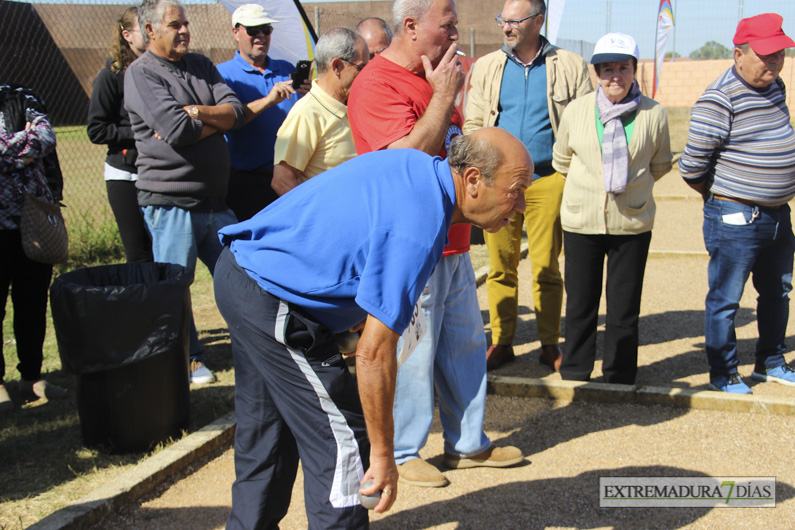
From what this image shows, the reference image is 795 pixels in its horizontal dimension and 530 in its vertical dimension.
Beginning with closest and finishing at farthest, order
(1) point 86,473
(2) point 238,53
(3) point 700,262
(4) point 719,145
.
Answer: (1) point 86,473 → (4) point 719,145 → (2) point 238,53 → (3) point 700,262

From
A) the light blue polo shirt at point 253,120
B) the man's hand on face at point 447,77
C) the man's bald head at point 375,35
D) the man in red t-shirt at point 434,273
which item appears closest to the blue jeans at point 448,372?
the man in red t-shirt at point 434,273

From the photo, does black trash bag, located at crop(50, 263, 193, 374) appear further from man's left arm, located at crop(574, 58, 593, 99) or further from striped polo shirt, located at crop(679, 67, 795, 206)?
striped polo shirt, located at crop(679, 67, 795, 206)

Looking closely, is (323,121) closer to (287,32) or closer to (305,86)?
(305,86)

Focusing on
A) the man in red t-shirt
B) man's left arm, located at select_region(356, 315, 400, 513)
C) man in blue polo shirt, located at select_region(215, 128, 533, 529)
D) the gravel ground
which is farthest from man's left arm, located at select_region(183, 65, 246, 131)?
man's left arm, located at select_region(356, 315, 400, 513)

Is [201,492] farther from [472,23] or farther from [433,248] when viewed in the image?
[472,23]

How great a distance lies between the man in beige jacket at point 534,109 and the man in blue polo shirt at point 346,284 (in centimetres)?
246

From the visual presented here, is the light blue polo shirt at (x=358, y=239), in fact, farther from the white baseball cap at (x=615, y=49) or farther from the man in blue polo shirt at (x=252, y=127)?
the man in blue polo shirt at (x=252, y=127)

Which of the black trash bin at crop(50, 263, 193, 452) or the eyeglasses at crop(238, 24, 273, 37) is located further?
the eyeglasses at crop(238, 24, 273, 37)

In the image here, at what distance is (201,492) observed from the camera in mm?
3658

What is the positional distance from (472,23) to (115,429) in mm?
25572

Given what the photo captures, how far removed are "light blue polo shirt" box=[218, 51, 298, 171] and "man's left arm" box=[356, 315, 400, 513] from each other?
3370 millimetres

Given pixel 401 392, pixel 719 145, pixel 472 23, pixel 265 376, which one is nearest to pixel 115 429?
pixel 401 392

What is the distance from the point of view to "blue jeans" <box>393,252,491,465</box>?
3498 millimetres

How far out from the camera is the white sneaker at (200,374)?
4934 mm
